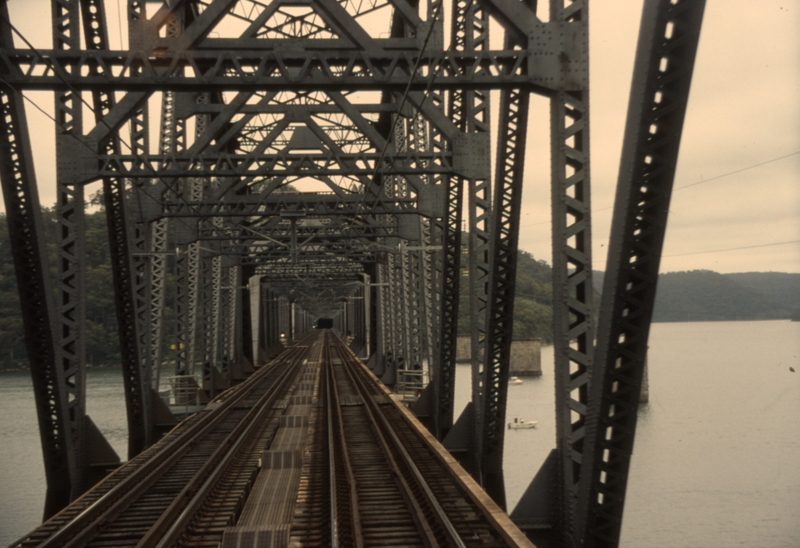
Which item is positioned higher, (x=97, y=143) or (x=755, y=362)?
(x=97, y=143)

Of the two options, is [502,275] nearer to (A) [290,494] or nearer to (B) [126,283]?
(A) [290,494]

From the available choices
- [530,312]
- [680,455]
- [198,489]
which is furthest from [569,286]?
[530,312]

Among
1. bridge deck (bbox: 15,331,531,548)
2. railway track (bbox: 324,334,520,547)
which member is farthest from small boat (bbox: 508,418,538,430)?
railway track (bbox: 324,334,520,547)

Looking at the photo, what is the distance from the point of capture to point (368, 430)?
730 inches

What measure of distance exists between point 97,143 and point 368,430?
888 cm

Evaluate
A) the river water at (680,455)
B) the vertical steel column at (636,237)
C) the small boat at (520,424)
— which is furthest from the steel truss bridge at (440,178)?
the small boat at (520,424)

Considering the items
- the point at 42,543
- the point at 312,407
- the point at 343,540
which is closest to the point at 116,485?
the point at 42,543

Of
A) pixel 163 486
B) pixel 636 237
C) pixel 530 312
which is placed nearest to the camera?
pixel 636 237

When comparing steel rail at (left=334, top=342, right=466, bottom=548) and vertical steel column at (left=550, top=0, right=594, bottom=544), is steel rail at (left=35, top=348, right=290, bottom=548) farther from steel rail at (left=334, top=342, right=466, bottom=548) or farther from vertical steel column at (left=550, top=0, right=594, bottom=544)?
vertical steel column at (left=550, top=0, right=594, bottom=544)

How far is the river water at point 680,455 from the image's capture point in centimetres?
3078

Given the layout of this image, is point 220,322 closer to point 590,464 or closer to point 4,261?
point 590,464

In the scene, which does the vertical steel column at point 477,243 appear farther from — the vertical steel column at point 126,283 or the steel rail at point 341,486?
the vertical steel column at point 126,283

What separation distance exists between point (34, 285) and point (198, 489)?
12.4ft

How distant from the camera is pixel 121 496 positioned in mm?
11781
